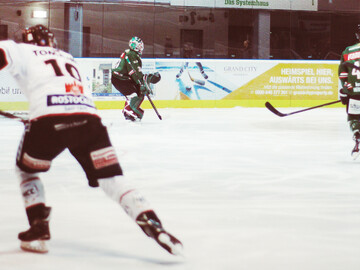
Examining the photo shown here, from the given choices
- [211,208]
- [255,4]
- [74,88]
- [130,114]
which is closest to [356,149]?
[211,208]

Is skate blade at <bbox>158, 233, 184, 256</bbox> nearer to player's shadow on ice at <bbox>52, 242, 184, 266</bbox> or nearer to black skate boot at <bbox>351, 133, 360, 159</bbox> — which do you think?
player's shadow on ice at <bbox>52, 242, 184, 266</bbox>

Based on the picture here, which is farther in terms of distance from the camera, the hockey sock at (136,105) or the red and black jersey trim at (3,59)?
the hockey sock at (136,105)

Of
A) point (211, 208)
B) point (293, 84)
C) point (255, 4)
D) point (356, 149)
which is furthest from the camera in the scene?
point (255, 4)

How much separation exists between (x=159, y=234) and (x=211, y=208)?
1.23 meters

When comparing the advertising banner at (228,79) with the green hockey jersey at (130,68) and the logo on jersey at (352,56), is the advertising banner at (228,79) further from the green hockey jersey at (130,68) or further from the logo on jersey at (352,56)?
the logo on jersey at (352,56)

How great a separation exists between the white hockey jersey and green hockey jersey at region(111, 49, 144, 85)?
7.22m

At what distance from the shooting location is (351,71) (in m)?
6.02

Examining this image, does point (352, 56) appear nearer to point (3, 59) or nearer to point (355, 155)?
point (355, 155)

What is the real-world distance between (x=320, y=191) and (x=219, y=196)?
652 millimetres

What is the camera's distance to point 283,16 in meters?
14.4

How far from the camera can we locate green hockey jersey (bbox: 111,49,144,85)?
998 cm

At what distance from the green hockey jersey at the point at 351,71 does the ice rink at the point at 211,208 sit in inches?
22.7

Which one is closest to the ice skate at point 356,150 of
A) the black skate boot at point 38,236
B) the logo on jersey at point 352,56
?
the logo on jersey at point 352,56

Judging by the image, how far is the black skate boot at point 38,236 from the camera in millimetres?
2691
